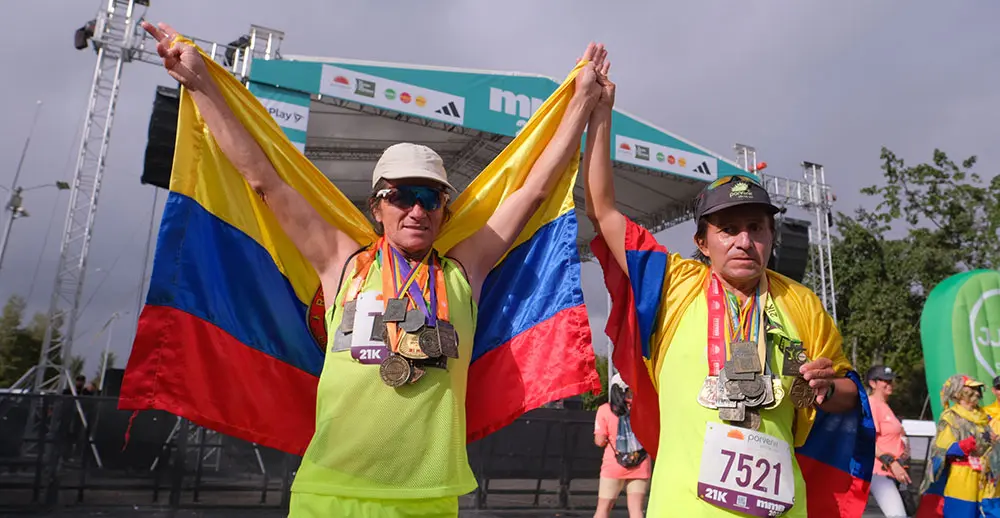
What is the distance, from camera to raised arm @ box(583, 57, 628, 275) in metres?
2.49

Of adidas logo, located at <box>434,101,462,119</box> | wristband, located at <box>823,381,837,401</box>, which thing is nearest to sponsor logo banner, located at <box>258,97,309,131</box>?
adidas logo, located at <box>434,101,462,119</box>

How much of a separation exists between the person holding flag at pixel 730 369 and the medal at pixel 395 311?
746 mm

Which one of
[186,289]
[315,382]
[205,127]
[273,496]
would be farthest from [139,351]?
[273,496]

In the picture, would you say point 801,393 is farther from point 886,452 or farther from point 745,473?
point 886,452

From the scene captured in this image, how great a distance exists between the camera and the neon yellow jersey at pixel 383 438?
80.0 inches

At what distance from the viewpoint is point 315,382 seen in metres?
2.69

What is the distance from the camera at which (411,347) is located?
210 cm

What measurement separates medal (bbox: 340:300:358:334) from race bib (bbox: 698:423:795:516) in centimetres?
109

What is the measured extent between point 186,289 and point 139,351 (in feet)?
0.85

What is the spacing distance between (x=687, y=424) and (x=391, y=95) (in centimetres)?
884

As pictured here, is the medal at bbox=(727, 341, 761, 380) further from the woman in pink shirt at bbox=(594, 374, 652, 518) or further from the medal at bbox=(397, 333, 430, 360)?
the woman in pink shirt at bbox=(594, 374, 652, 518)

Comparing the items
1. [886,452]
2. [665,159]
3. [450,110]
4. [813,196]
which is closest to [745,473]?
[886,452]

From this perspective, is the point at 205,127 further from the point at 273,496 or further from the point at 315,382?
the point at 273,496

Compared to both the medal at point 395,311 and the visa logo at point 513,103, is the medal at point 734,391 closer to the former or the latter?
the medal at point 395,311
